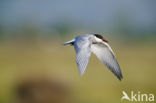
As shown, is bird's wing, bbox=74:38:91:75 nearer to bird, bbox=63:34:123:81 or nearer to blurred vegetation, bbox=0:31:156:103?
bird, bbox=63:34:123:81

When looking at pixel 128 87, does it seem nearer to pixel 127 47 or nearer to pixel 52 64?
pixel 52 64

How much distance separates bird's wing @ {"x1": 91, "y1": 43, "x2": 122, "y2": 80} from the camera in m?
6.68

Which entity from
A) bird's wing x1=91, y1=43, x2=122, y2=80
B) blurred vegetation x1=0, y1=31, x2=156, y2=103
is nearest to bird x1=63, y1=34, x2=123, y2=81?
bird's wing x1=91, y1=43, x2=122, y2=80

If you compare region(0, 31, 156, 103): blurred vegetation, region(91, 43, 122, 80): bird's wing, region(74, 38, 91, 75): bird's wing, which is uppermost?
region(74, 38, 91, 75): bird's wing

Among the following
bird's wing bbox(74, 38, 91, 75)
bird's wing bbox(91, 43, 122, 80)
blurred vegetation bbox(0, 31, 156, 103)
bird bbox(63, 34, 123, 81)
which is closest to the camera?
bird's wing bbox(74, 38, 91, 75)

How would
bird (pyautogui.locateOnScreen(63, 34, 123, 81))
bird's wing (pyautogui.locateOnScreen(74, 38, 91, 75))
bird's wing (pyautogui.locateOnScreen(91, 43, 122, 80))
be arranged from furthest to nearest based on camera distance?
1. bird's wing (pyautogui.locateOnScreen(91, 43, 122, 80))
2. bird (pyautogui.locateOnScreen(63, 34, 123, 81))
3. bird's wing (pyautogui.locateOnScreen(74, 38, 91, 75))

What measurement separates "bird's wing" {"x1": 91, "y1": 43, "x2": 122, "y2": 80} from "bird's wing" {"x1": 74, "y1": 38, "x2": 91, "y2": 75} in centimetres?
48

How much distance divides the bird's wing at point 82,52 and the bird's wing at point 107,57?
48 centimetres

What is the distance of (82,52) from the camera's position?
5.87 metres

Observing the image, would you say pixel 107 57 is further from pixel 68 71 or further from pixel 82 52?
pixel 68 71

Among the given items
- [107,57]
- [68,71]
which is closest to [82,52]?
[107,57]

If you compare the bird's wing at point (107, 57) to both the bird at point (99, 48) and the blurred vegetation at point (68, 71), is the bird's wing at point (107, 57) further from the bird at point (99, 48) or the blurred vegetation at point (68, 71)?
the blurred vegetation at point (68, 71)

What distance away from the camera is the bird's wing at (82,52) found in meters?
5.65

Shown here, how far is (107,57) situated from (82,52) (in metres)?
0.92
